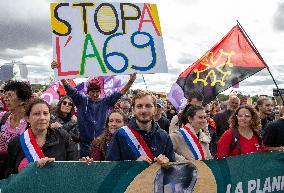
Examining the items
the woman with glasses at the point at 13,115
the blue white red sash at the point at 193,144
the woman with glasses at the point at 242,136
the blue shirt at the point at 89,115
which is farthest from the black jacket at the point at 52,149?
the blue shirt at the point at 89,115

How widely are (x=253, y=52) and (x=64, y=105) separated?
9.52 ft

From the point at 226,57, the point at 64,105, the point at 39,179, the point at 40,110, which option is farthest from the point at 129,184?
the point at 226,57

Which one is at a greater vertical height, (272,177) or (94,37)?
(94,37)

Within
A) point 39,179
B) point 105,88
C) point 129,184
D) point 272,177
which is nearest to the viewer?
point 39,179

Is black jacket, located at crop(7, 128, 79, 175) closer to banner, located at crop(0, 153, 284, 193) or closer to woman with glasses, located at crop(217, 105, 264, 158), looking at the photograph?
banner, located at crop(0, 153, 284, 193)

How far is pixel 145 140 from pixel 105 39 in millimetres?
2016

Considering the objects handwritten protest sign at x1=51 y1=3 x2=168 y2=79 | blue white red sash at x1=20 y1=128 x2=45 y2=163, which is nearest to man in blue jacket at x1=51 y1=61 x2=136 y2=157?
handwritten protest sign at x1=51 y1=3 x2=168 y2=79

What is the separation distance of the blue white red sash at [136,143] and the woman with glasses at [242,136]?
1.43m

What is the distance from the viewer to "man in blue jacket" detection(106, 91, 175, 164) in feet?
11.0

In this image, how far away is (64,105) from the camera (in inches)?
239

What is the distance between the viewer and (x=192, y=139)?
14.3ft

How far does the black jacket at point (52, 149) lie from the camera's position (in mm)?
3221

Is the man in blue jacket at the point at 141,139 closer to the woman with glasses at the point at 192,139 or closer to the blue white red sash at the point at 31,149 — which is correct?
the blue white red sash at the point at 31,149

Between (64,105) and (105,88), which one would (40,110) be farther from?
(105,88)
